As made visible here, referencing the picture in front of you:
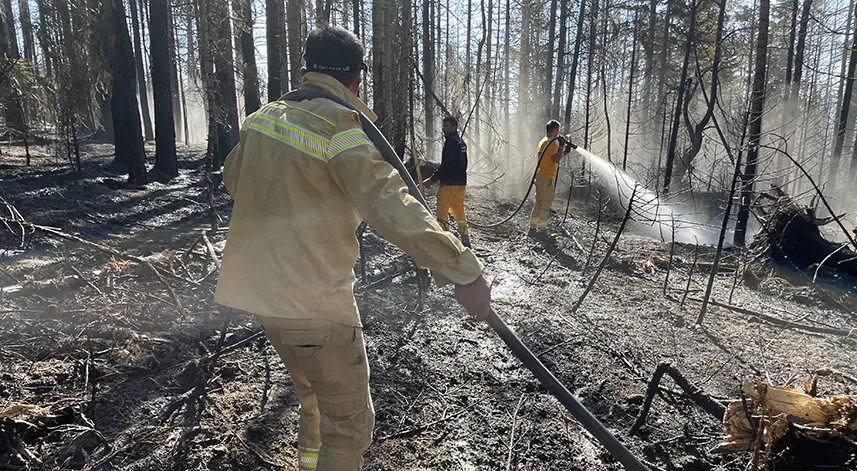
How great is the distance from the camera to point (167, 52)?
1202cm

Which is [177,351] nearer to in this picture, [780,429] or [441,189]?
[780,429]

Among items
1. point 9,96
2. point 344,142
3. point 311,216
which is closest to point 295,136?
point 344,142

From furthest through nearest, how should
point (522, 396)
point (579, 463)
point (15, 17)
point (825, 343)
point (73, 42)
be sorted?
point (15, 17), point (73, 42), point (825, 343), point (522, 396), point (579, 463)

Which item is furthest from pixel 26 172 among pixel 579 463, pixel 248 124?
pixel 579 463

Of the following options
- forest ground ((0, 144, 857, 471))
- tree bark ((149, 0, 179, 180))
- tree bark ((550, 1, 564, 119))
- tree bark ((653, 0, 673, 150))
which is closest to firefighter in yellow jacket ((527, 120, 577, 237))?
forest ground ((0, 144, 857, 471))

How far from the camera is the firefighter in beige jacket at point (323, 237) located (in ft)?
5.90

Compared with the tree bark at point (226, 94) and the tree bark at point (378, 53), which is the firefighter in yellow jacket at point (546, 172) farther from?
the tree bark at point (226, 94)

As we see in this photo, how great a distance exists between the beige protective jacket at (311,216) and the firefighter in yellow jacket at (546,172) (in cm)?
705

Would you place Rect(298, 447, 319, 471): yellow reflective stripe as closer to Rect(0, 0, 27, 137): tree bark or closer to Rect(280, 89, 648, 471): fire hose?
Rect(280, 89, 648, 471): fire hose

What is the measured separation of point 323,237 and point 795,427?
243 centimetres

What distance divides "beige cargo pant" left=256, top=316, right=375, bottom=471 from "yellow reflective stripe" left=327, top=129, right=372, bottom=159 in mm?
655

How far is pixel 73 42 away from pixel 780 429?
13.4 metres

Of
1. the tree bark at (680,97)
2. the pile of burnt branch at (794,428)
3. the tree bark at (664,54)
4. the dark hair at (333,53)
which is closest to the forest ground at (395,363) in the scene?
the pile of burnt branch at (794,428)

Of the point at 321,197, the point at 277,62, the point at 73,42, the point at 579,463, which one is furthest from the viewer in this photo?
the point at 277,62
